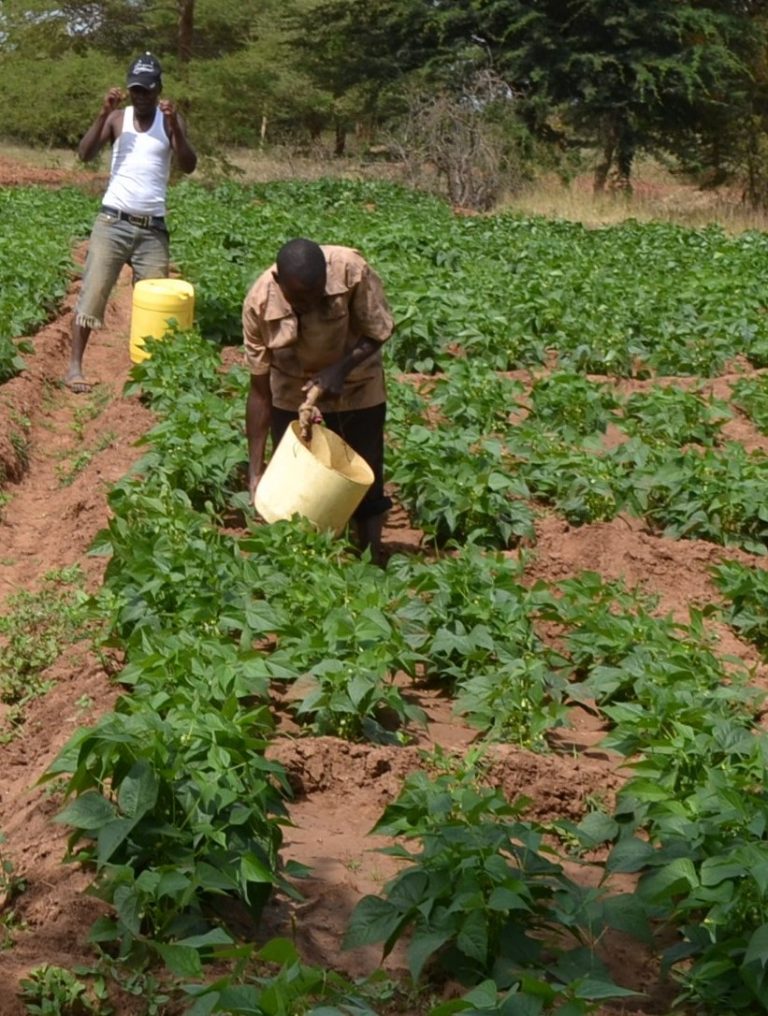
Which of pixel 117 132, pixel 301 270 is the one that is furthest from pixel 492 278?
pixel 301 270

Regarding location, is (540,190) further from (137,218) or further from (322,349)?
(322,349)

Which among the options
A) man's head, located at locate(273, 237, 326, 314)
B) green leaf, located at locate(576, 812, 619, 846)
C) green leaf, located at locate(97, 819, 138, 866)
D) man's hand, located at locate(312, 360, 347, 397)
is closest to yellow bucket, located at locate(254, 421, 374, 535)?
man's hand, located at locate(312, 360, 347, 397)

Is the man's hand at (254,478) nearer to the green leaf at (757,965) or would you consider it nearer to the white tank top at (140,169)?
the white tank top at (140,169)

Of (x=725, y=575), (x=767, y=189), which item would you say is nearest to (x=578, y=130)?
(x=767, y=189)

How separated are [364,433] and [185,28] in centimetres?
3141

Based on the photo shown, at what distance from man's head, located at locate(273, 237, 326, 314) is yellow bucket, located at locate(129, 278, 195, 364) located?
14.2ft

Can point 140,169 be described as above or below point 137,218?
above

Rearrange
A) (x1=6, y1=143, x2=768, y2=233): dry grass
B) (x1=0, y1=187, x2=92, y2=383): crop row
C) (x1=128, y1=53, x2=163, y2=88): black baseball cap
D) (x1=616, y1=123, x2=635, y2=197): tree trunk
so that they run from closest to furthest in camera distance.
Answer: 1. (x1=128, y1=53, x2=163, y2=88): black baseball cap
2. (x1=0, y1=187, x2=92, y2=383): crop row
3. (x1=6, y1=143, x2=768, y2=233): dry grass
4. (x1=616, y1=123, x2=635, y2=197): tree trunk

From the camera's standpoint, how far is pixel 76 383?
33.8 ft

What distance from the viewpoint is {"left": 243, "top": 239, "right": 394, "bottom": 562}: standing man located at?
19.9 feet

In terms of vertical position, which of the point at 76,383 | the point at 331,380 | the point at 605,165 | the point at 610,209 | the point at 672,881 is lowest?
the point at 610,209

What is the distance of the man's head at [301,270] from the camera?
5.88 meters

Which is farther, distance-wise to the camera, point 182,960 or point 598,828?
point 598,828

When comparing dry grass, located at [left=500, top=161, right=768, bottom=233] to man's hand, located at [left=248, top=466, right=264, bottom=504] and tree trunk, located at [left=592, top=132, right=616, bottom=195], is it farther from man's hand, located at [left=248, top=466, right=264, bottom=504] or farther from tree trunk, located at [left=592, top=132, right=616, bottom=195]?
man's hand, located at [left=248, top=466, right=264, bottom=504]
